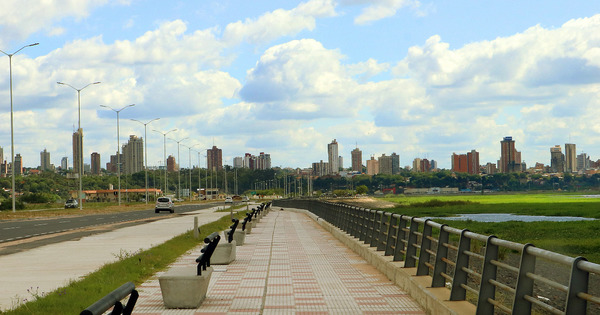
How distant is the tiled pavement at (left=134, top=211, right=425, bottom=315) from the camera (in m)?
10.6

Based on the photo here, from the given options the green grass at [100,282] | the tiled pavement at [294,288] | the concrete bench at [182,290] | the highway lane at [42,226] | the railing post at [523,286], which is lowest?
the highway lane at [42,226]

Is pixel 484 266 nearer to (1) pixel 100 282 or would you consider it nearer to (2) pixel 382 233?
(1) pixel 100 282

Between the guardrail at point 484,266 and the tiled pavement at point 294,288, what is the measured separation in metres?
0.70

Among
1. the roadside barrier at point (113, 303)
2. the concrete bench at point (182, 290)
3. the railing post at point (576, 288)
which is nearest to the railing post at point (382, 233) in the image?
the concrete bench at point (182, 290)

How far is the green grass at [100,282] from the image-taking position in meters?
10.4

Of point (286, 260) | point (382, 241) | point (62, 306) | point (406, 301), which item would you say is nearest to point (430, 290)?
point (406, 301)

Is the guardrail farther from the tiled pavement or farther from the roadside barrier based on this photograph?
the roadside barrier

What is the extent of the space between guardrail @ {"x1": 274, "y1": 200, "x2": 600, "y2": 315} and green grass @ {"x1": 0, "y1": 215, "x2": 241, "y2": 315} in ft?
16.3

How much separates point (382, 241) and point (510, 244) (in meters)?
9.91

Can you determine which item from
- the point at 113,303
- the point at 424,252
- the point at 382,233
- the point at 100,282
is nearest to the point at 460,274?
the point at 424,252

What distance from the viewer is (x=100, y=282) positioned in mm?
13328

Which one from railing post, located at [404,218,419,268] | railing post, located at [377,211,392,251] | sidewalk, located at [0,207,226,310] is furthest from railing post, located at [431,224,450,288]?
railing post, located at [377,211,392,251]

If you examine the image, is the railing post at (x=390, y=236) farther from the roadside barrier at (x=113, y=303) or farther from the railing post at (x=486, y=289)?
the roadside barrier at (x=113, y=303)

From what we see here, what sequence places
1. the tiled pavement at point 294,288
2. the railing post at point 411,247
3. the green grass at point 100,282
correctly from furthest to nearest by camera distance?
the railing post at point 411,247 → the tiled pavement at point 294,288 → the green grass at point 100,282
